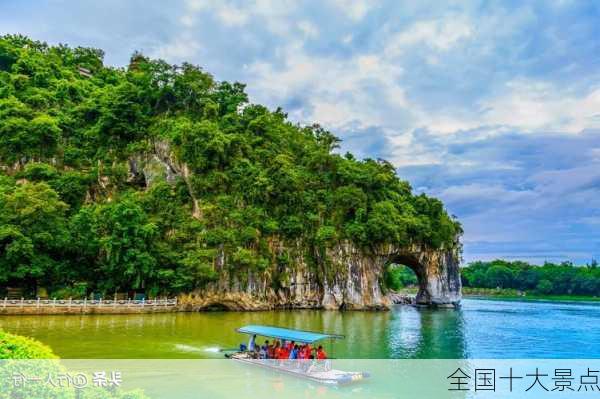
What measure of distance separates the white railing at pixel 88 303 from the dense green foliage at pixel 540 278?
80748 mm

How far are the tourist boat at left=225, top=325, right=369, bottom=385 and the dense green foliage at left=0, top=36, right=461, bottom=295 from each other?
730 inches

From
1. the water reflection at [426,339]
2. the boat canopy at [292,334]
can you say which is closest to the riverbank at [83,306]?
the water reflection at [426,339]

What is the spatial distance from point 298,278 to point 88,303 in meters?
17.1

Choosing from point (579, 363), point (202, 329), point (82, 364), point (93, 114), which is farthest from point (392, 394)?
point (93, 114)

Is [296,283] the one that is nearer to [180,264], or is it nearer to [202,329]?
[180,264]

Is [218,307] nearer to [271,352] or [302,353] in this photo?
[271,352]

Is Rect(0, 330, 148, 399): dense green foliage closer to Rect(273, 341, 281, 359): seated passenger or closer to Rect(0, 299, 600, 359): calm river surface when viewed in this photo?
Rect(273, 341, 281, 359): seated passenger

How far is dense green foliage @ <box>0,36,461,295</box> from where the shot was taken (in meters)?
34.9

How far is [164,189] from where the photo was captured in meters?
41.1

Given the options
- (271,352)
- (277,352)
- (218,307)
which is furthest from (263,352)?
(218,307)

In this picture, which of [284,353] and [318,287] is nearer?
[284,353]

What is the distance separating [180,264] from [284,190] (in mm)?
11305

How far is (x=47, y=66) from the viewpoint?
164 ft

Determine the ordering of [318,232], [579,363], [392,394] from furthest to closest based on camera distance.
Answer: [318,232], [579,363], [392,394]
